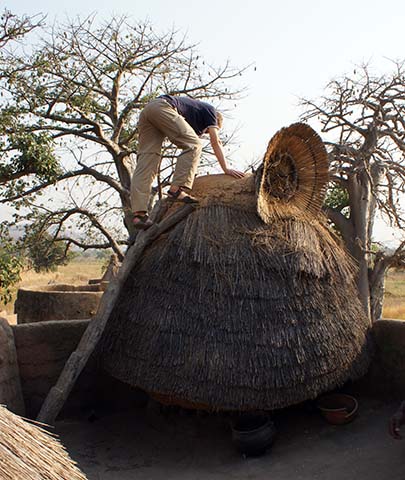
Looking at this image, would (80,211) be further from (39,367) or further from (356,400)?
(356,400)

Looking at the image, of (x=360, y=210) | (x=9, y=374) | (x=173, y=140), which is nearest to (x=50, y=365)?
(x=9, y=374)

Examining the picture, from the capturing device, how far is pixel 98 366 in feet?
21.2

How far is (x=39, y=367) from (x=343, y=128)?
8229 millimetres

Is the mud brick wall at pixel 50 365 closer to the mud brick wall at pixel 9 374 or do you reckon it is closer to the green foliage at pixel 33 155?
the mud brick wall at pixel 9 374

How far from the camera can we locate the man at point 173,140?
5.95m

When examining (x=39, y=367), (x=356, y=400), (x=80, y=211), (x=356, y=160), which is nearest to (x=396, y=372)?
(x=356, y=400)

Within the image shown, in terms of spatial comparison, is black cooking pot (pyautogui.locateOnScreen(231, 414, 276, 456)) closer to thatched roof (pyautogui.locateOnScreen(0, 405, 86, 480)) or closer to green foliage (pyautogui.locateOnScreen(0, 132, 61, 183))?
thatched roof (pyautogui.locateOnScreen(0, 405, 86, 480))

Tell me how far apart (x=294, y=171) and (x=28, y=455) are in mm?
4255

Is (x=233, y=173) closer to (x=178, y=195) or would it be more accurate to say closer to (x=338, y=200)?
(x=178, y=195)

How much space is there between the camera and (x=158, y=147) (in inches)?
245

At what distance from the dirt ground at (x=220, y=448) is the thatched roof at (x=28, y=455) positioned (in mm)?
2059

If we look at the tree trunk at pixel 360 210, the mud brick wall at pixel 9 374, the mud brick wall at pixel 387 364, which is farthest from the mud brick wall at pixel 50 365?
the tree trunk at pixel 360 210

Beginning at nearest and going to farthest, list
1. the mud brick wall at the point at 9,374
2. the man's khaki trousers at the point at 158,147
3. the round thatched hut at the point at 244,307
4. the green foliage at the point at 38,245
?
the round thatched hut at the point at 244,307
the mud brick wall at the point at 9,374
the man's khaki trousers at the point at 158,147
the green foliage at the point at 38,245

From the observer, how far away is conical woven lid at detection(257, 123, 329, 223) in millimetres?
6207
